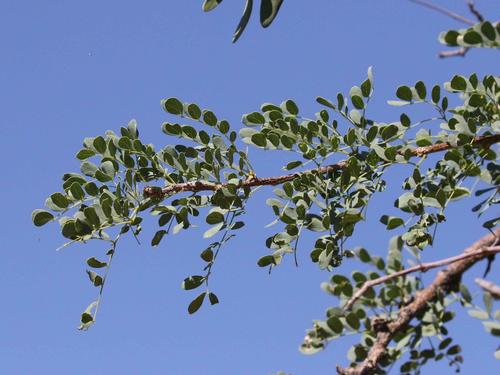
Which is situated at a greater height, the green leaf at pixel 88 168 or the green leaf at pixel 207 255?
the green leaf at pixel 88 168

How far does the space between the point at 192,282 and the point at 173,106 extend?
382 mm

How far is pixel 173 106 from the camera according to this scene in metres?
1.87

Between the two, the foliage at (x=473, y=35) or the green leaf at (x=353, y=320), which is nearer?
the green leaf at (x=353, y=320)

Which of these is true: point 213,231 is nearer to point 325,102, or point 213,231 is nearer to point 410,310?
point 325,102

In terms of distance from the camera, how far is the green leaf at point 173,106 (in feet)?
6.08

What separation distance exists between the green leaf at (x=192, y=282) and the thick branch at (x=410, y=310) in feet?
2.11

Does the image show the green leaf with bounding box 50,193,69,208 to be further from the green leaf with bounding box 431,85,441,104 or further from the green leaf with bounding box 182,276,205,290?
the green leaf with bounding box 431,85,441,104

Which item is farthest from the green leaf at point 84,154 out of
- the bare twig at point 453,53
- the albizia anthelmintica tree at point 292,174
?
the bare twig at point 453,53

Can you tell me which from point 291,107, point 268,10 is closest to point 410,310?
point 268,10

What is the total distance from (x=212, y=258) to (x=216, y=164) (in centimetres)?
18

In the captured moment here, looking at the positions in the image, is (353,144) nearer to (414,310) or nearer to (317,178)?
(317,178)

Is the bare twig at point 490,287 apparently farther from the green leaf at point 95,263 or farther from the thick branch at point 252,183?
the green leaf at point 95,263

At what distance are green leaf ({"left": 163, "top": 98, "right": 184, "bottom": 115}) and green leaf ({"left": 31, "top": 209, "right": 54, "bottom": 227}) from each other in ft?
1.07

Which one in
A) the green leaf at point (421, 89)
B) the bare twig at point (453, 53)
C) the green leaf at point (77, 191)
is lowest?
the bare twig at point (453, 53)
